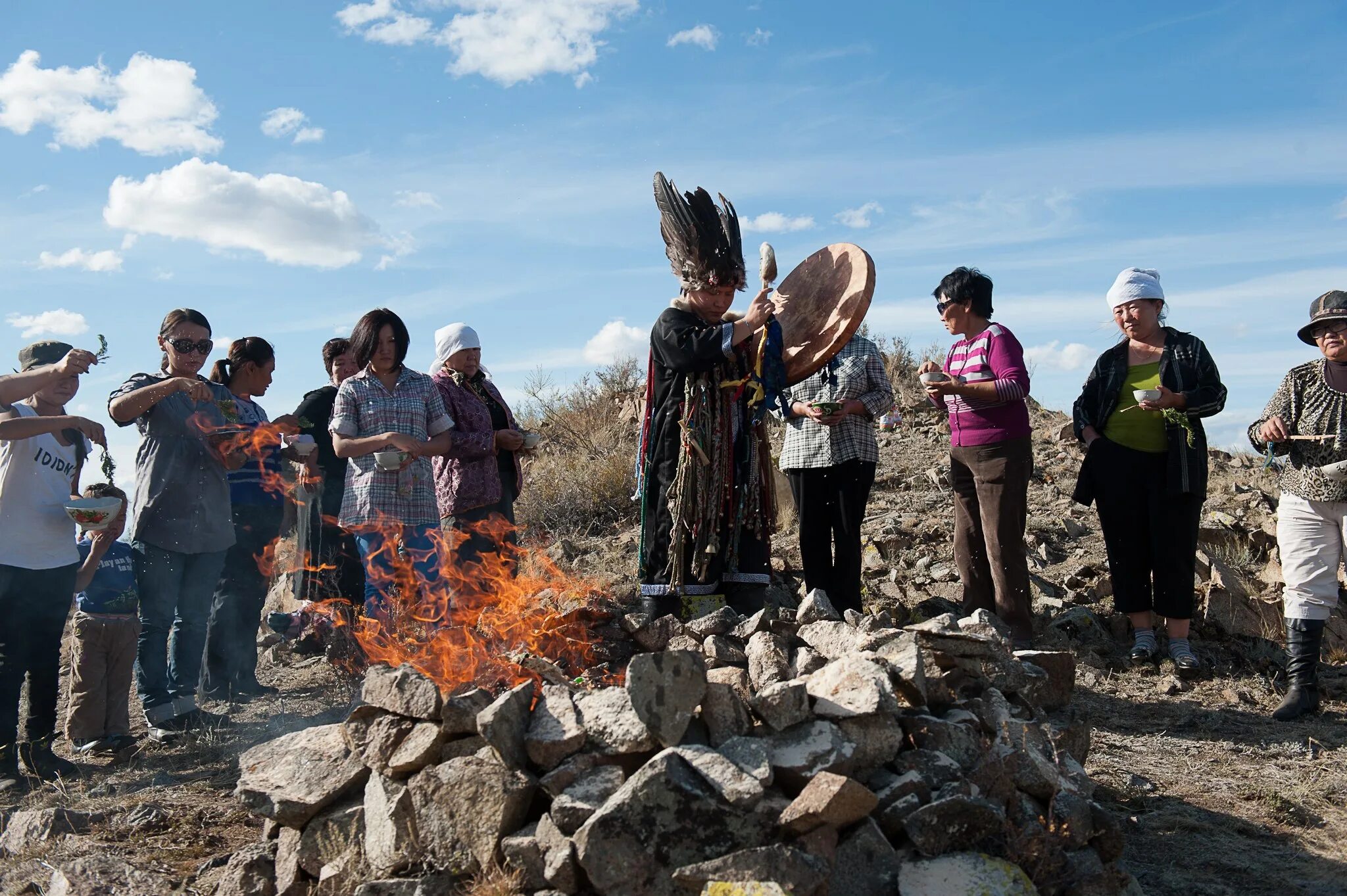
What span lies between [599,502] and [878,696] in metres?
7.12

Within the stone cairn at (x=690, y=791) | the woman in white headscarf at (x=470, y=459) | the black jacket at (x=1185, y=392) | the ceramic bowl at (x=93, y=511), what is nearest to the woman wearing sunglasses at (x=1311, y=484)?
the black jacket at (x=1185, y=392)

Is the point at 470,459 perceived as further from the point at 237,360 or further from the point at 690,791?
the point at 690,791

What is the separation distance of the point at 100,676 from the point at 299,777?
7.43ft

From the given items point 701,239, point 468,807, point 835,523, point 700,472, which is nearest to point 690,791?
point 468,807

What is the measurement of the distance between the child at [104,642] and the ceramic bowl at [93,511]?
18 centimetres

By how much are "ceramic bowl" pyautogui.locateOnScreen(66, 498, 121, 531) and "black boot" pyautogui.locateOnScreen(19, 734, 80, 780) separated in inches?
39.7

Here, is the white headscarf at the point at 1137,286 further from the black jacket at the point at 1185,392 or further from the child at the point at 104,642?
the child at the point at 104,642

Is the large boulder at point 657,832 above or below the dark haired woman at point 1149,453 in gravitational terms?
below

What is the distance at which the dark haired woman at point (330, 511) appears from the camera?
6152 millimetres

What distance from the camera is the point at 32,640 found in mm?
4680

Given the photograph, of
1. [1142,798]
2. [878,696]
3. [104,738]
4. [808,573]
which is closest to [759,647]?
[878,696]

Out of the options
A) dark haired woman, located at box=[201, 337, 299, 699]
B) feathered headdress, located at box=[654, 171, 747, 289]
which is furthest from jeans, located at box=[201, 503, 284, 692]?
feathered headdress, located at box=[654, 171, 747, 289]

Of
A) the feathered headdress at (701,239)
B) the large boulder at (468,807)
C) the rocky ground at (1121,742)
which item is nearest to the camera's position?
the large boulder at (468,807)

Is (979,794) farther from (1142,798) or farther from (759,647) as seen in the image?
(1142,798)
